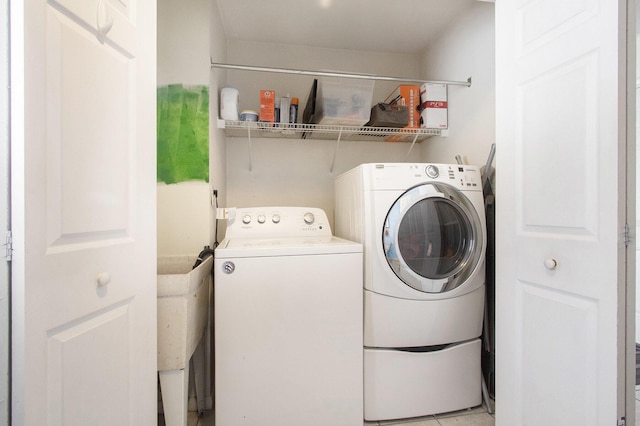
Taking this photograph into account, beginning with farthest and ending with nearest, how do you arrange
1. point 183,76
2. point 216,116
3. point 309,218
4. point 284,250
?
point 309,218 → point 216,116 → point 183,76 → point 284,250

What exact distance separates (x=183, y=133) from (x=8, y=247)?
43.6 inches

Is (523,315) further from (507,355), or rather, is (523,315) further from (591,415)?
(591,415)

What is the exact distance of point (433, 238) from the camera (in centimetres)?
151

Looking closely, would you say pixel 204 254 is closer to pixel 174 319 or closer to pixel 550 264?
pixel 174 319

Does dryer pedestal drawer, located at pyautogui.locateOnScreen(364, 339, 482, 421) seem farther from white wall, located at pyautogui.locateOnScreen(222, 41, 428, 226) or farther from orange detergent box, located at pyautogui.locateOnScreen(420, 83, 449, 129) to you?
orange detergent box, located at pyautogui.locateOnScreen(420, 83, 449, 129)

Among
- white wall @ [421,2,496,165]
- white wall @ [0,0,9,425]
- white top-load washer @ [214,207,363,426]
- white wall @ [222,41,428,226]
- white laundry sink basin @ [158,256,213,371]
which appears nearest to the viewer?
white wall @ [0,0,9,425]

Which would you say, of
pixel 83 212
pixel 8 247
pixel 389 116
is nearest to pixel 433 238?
pixel 389 116

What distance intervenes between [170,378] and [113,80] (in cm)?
113

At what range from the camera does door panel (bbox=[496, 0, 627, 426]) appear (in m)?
0.78

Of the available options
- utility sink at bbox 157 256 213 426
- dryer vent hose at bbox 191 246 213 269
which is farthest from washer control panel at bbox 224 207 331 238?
utility sink at bbox 157 256 213 426

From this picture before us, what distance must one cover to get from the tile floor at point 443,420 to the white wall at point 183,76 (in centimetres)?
88

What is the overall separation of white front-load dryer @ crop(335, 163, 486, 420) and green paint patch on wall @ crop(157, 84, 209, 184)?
2.97ft

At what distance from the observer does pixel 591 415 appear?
849 mm

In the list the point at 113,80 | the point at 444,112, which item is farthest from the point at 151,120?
the point at 444,112
